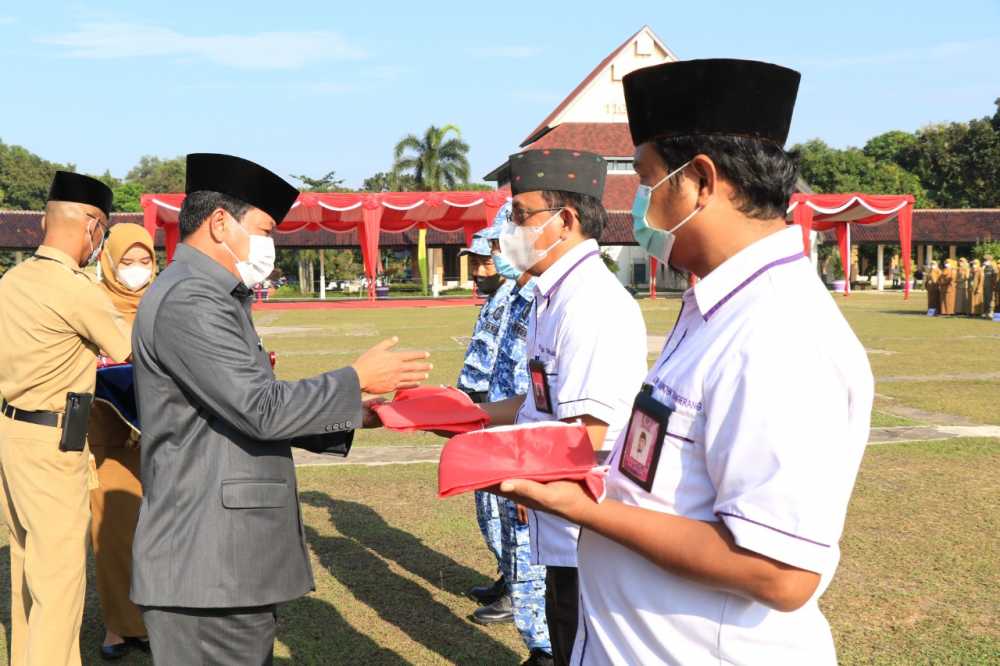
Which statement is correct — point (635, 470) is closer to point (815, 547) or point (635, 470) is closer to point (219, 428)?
point (815, 547)

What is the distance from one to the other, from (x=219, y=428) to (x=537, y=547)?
1.11 m

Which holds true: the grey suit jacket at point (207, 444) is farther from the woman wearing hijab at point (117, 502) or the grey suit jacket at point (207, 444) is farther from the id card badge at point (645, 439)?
the woman wearing hijab at point (117, 502)

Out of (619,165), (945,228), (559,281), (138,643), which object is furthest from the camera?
(619,165)

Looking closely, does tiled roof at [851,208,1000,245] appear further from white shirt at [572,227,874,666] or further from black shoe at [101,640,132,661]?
white shirt at [572,227,874,666]

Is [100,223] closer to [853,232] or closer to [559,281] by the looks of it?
[559,281]

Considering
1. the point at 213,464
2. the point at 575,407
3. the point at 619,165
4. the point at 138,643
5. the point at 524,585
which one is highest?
the point at 619,165

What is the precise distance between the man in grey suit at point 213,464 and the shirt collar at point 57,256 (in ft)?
4.60

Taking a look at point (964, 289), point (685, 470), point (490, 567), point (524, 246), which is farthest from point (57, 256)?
point (964, 289)

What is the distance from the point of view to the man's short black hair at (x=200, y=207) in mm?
2674

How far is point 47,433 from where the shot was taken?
364cm

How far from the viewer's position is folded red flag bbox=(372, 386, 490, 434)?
2.70 m

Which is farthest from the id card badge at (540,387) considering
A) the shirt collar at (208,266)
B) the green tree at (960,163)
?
the green tree at (960,163)

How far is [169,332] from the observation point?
2379mm

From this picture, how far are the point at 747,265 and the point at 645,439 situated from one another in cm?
34
